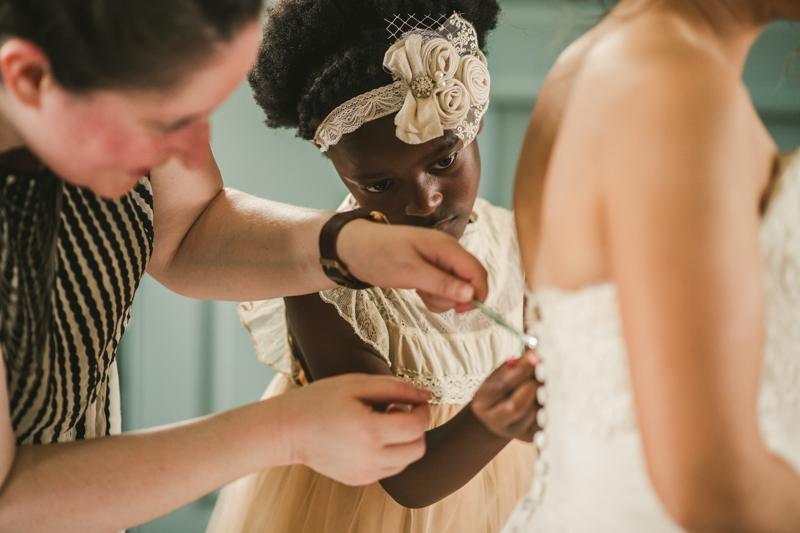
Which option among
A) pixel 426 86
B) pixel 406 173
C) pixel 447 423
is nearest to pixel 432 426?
pixel 447 423

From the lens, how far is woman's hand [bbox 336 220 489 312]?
579 millimetres

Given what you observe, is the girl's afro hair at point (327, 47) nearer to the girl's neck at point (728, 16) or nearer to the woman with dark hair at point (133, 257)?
the woman with dark hair at point (133, 257)

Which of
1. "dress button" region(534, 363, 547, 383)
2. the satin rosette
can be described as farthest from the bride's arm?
the satin rosette

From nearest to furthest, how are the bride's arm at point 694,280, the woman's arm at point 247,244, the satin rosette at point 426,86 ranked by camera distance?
the bride's arm at point 694,280
the woman's arm at point 247,244
the satin rosette at point 426,86

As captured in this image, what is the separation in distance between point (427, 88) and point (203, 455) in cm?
46

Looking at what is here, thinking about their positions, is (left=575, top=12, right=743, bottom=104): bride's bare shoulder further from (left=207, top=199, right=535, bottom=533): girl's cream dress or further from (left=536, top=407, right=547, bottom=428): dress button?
(left=207, top=199, right=535, bottom=533): girl's cream dress

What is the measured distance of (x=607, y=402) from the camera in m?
0.46

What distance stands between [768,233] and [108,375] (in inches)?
28.2

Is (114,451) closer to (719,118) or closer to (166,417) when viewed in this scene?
(719,118)

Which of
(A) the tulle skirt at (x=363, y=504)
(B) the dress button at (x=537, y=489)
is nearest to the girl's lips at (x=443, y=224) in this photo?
(A) the tulle skirt at (x=363, y=504)

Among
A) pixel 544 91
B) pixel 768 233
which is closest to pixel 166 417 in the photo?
pixel 544 91

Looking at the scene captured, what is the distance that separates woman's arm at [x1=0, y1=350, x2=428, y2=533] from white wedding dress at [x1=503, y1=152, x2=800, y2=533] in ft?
0.41

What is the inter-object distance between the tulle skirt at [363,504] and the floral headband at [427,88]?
0.41m

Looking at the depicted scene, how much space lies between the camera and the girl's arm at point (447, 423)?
540mm
